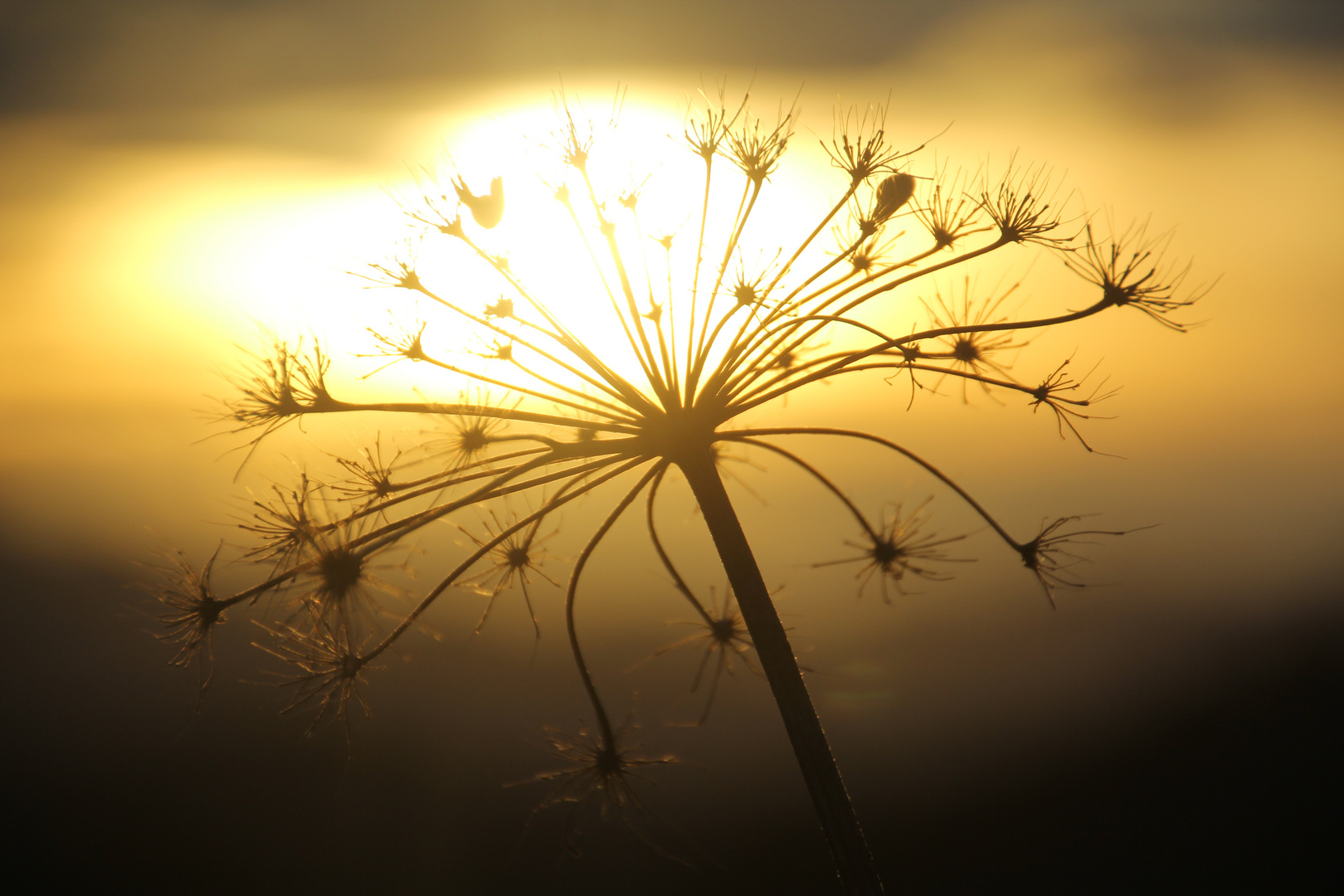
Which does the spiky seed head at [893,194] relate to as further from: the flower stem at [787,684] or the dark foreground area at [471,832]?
the dark foreground area at [471,832]

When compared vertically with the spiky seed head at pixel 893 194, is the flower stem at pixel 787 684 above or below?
below

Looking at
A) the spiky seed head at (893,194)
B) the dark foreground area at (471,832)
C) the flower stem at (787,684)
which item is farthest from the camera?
the dark foreground area at (471,832)

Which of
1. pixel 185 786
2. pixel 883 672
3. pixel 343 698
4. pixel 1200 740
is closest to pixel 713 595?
pixel 343 698

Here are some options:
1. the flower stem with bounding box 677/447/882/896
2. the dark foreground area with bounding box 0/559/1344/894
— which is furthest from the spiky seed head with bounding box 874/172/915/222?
the dark foreground area with bounding box 0/559/1344/894

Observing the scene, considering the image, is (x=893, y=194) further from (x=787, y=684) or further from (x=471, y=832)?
(x=471, y=832)

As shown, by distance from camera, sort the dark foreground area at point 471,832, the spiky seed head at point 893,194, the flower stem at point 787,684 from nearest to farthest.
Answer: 1. the flower stem at point 787,684
2. the spiky seed head at point 893,194
3. the dark foreground area at point 471,832

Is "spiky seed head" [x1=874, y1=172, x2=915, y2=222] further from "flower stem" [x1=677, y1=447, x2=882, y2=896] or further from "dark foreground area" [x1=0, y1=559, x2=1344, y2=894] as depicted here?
"dark foreground area" [x1=0, y1=559, x2=1344, y2=894]

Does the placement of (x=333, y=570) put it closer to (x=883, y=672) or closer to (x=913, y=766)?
(x=883, y=672)

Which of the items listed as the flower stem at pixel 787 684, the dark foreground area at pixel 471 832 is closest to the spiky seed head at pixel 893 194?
the flower stem at pixel 787 684

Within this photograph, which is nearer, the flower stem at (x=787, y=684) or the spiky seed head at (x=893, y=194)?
the flower stem at (x=787, y=684)

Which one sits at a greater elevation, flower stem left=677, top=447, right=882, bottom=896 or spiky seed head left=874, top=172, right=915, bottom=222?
spiky seed head left=874, top=172, right=915, bottom=222
